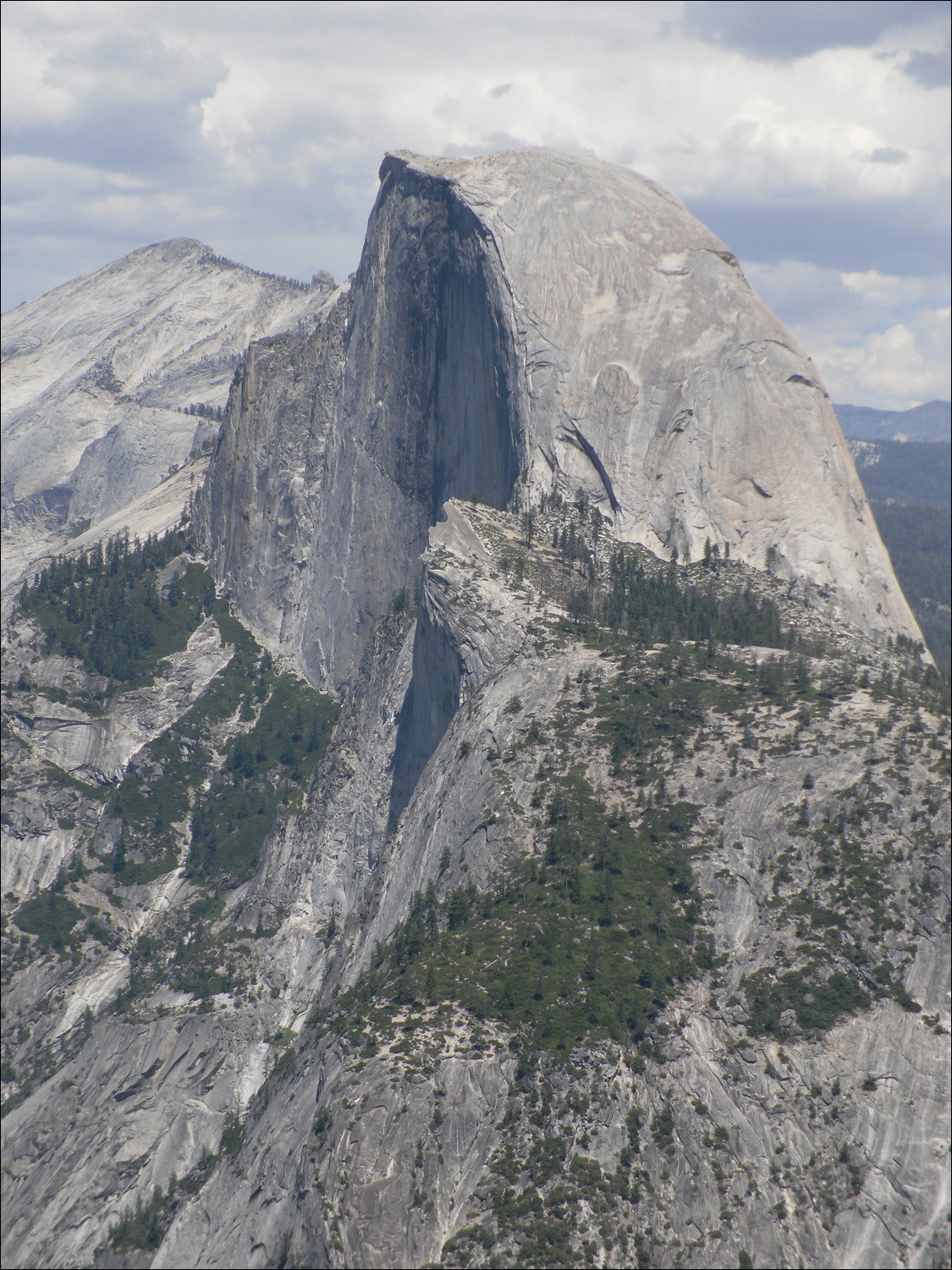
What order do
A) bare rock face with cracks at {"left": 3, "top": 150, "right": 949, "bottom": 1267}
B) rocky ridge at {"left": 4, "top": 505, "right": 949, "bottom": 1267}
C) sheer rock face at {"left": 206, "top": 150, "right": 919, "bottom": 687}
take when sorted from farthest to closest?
sheer rock face at {"left": 206, "top": 150, "right": 919, "bottom": 687}, bare rock face with cracks at {"left": 3, "top": 150, "right": 949, "bottom": 1267}, rocky ridge at {"left": 4, "top": 505, "right": 949, "bottom": 1267}

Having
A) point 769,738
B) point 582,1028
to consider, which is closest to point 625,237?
point 769,738

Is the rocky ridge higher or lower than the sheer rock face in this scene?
lower

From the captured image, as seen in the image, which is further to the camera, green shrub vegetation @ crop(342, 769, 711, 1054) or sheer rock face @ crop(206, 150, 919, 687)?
sheer rock face @ crop(206, 150, 919, 687)

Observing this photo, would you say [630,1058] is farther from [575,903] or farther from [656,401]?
[656,401]

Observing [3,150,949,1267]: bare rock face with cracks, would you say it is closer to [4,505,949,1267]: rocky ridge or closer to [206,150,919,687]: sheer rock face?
[4,505,949,1267]: rocky ridge

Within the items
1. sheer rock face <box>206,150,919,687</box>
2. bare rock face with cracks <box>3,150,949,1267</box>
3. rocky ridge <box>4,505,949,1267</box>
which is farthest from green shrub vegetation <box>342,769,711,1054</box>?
sheer rock face <box>206,150,919,687</box>

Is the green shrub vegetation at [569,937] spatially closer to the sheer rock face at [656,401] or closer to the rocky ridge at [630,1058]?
the rocky ridge at [630,1058]

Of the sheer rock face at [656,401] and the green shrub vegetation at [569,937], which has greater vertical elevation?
the sheer rock face at [656,401]

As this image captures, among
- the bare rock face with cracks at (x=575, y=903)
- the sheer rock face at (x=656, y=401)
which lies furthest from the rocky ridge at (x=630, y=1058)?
the sheer rock face at (x=656, y=401)
